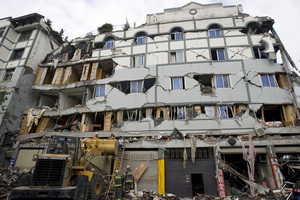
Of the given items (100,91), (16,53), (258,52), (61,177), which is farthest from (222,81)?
(16,53)

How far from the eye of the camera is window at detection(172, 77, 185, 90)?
18181 millimetres

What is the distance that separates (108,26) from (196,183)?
24.3 m

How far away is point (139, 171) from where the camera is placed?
45.7ft

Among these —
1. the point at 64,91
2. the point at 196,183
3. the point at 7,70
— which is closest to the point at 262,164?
the point at 196,183

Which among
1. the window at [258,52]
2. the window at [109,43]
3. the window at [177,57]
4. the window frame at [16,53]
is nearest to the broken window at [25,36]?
the window frame at [16,53]

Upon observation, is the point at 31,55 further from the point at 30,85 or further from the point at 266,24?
the point at 266,24

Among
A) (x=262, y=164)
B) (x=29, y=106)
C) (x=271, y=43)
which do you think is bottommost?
(x=262, y=164)

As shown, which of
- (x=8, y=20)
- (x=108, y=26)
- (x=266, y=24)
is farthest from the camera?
(x=108, y=26)

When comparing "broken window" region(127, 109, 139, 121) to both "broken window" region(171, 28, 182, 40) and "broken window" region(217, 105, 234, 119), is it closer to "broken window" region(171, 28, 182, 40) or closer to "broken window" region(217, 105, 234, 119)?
"broken window" region(217, 105, 234, 119)

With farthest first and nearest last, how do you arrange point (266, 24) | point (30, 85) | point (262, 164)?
point (30, 85)
point (266, 24)
point (262, 164)

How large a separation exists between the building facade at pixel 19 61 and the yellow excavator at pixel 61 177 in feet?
42.4

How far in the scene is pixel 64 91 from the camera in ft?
69.8

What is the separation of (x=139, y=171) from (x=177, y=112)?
6.19m

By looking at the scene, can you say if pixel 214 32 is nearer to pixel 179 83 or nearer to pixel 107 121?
pixel 179 83
